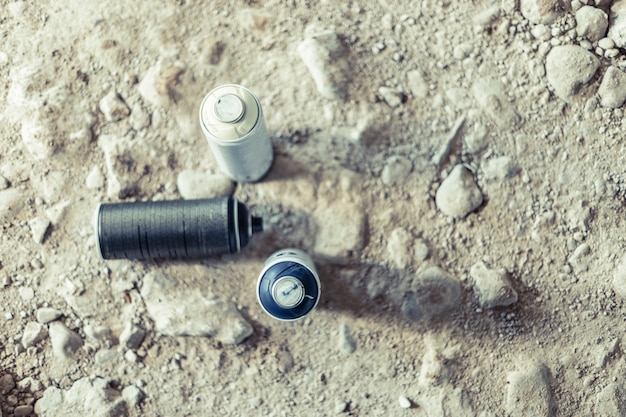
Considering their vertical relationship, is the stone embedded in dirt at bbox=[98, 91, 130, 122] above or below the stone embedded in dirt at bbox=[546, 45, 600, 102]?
below

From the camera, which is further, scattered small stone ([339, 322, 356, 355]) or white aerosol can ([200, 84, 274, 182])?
scattered small stone ([339, 322, 356, 355])

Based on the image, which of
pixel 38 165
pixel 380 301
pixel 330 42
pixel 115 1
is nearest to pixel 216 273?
pixel 380 301

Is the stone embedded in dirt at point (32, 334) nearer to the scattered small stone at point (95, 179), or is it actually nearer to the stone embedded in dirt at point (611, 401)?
the scattered small stone at point (95, 179)

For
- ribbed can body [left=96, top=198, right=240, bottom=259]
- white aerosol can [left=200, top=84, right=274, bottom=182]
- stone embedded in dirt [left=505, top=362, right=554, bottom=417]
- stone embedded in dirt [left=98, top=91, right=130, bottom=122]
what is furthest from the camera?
stone embedded in dirt [left=98, top=91, right=130, bottom=122]

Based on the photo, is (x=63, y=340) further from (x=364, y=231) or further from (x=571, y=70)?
(x=571, y=70)

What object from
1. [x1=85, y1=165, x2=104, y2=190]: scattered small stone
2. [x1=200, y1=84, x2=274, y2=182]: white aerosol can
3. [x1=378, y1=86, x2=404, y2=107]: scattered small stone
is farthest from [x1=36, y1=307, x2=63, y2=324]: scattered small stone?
[x1=378, y1=86, x2=404, y2=107]: scattered small stone

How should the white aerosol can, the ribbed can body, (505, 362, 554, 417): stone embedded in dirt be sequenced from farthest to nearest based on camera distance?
(505, 362, 554, 417): stone embedded in dirt → the ribbed can body → the white aerosol can

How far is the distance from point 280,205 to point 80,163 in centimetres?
70

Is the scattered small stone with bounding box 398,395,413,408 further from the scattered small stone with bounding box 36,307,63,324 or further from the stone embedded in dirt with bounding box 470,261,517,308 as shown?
the scattered small stone with bounding box 36,307,63,324

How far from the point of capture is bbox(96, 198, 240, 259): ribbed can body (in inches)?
69.4

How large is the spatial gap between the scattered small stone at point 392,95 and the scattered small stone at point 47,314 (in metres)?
1.29

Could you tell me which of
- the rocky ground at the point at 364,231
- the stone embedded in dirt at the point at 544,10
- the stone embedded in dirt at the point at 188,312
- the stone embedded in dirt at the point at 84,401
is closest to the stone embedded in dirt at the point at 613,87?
the rocky ground at the point at 364,231

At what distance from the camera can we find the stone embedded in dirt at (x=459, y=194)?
1.89m

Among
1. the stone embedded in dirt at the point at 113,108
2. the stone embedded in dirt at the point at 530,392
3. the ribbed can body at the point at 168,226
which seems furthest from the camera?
the stone embedded in dirt at the point at 113,108
